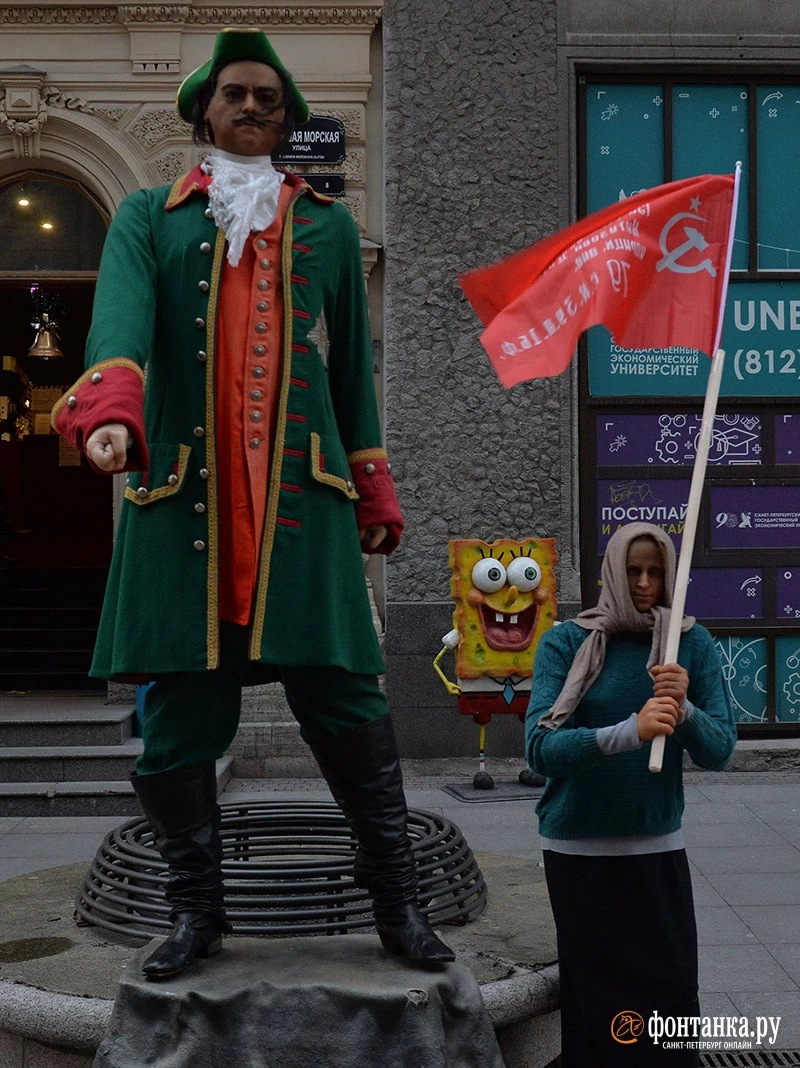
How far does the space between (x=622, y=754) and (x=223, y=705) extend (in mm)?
1089

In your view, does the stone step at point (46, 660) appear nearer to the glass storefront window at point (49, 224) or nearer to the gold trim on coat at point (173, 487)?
the glass storefront window at point (49, 224)

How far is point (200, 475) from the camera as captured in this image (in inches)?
125

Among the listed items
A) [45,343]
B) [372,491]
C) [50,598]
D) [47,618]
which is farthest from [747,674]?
[45,343]

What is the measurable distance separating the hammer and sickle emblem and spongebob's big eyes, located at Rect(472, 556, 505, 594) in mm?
4603

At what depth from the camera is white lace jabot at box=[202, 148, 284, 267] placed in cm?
322

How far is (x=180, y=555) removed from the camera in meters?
3.15

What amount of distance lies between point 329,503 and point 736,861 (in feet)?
13.8

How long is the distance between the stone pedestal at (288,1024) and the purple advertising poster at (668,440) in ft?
21.8

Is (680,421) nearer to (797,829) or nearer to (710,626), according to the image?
(710,626)

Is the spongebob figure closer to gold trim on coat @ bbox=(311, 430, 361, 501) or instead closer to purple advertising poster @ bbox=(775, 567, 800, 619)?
purple advertising poster @ bbox=(775, 567, 800, 619)

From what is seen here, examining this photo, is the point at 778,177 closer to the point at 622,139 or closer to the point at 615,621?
the point at 622,139

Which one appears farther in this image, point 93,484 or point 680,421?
point 93,484

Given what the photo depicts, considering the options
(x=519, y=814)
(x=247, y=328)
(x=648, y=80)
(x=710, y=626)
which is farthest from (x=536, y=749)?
(x=648, y=80)

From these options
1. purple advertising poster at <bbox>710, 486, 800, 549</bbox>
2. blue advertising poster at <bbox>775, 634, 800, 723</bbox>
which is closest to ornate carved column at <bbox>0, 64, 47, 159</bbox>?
purple advertising poster at <bbox>710, 486, 800, 549</bbox>
